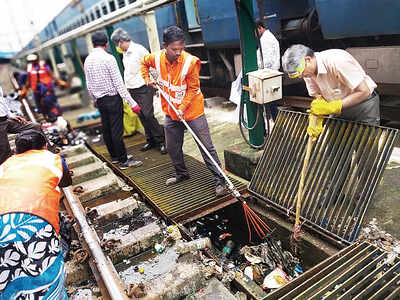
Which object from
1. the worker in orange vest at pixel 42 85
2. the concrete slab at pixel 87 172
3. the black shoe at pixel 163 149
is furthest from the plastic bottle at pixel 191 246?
the worker in orange vest at pixel 42 85

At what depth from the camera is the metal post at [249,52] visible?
3877mm

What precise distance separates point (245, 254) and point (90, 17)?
13113 mm

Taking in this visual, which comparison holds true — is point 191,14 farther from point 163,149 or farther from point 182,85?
point 182,85

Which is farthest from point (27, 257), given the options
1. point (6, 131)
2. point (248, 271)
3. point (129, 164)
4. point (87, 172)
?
point (129, 164)

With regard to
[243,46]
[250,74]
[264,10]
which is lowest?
[250,74]

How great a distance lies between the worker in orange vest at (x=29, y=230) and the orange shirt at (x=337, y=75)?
2.45 meters

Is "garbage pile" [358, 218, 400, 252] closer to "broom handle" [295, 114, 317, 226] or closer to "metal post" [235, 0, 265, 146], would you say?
"broom handle" [295, 114, 317, 226]

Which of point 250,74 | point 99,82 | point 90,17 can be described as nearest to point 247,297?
point 250,74

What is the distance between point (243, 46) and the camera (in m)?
4.02

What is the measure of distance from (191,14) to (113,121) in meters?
4.15

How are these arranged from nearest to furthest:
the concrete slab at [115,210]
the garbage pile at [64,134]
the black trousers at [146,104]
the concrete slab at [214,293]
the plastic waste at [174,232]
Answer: the concrete slab at [214,293]
the plastic waste at [174,232]
the concrete slab at [115,210]
the black trousers at [146,104]
the garbage pile at [64,134]

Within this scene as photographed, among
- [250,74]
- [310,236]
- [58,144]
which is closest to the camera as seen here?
[310,236]

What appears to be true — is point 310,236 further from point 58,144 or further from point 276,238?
point 58,144

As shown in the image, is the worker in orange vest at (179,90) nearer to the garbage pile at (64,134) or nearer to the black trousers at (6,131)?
the black trousers at (6,131)
